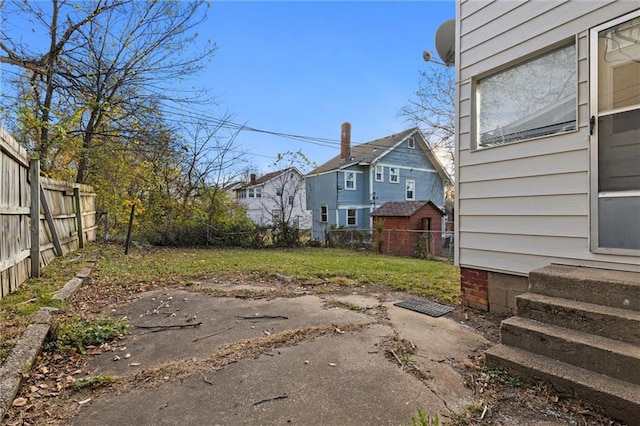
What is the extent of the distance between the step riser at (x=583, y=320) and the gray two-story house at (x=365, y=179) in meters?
19.0

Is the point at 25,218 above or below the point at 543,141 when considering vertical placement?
below

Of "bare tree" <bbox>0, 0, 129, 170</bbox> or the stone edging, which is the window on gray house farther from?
the stone edging

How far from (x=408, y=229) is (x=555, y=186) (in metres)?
13.1

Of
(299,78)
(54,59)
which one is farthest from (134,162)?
(299,78)

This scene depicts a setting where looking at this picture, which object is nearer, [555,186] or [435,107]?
[555,186]

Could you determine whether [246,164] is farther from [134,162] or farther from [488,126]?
[488,126]

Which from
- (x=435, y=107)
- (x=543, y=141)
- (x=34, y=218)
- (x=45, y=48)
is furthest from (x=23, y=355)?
(x=435, y=107)

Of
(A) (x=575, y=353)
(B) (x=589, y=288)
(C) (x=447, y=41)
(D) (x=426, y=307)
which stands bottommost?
(D) (x=426, y=307)

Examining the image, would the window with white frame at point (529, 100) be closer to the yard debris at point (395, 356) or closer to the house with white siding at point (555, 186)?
the house with white siding at point (555, 186)

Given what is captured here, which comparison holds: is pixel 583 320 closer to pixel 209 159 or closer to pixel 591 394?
pixel 591 394

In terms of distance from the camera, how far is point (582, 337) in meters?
2.25

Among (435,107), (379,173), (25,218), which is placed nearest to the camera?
(25,218)

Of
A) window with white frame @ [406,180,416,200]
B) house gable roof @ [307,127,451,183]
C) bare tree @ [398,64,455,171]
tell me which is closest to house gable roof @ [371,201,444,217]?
bare tree @ [398,64,455,171]

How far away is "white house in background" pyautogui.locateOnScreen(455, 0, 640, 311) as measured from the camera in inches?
112
